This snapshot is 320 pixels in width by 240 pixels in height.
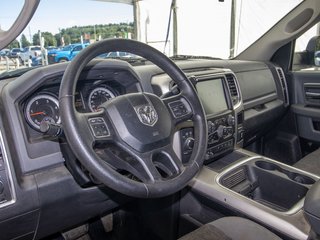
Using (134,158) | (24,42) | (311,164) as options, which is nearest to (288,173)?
(311,164)

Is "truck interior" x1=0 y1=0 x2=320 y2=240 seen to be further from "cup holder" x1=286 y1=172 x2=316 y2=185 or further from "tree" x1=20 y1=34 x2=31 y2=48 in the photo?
"tree" x1=20 y1=34 x2=31 y2=48

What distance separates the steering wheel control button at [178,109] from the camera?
1125 millimetres

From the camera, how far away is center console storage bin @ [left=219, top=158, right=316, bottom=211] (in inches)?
57.1

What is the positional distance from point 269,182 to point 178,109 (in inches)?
28.4

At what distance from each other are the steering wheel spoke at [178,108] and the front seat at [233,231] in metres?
0.41

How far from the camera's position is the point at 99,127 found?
3.05 feet

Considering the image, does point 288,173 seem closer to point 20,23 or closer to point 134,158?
point 134,158

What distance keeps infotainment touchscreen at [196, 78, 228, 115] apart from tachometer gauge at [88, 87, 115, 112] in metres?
0.49

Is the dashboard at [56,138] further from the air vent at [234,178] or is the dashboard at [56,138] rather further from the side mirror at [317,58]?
the side mirror at [317,58]

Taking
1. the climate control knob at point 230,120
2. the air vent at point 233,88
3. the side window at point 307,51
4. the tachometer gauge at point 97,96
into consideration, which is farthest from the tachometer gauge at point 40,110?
the side window at point 307,51

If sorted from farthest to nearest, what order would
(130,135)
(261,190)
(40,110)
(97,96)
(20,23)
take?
(261,190) < (97,96) < (40,110) < (130,135) < (20,23)

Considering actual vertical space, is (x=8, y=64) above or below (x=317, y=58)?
above

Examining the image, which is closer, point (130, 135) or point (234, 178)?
point (130, 135)

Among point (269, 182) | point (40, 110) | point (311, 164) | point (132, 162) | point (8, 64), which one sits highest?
point (8, 64)
